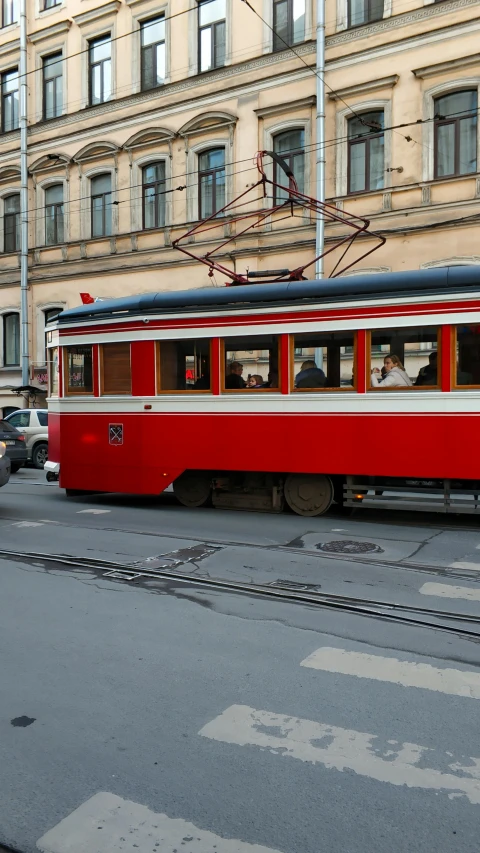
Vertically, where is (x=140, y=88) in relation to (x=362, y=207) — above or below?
above

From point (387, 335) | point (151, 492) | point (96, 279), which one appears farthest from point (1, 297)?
point (387, 335)

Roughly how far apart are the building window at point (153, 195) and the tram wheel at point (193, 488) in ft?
43.4

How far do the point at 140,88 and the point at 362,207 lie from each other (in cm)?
903

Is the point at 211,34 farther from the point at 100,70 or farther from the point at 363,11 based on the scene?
the point at 363,11

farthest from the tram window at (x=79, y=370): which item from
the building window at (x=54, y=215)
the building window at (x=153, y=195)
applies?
the building window at (x=54, y=215)

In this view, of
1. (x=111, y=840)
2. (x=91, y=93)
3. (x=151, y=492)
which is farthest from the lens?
(x=91, y=93)

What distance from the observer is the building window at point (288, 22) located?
19641 millimetres

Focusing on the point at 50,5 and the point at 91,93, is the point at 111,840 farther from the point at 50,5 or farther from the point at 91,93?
the point at 50,5

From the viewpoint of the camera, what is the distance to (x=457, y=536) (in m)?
8.77

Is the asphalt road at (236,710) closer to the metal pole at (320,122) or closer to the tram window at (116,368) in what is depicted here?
the tram window at (116,368)

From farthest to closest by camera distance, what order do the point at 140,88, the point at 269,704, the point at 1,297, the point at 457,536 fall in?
the point at 1,297 < the point at 140,88 < the point at 457,536 < the point at 269,704

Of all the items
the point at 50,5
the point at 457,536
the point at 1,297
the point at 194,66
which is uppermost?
the point at 50,5

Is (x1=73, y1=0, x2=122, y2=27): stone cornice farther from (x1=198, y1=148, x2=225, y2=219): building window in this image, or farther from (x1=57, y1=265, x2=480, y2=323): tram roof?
(x1=57, y1=265, x2=480, y2=323): tram roof

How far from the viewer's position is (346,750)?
3568mm
